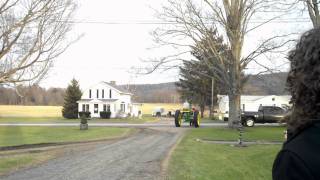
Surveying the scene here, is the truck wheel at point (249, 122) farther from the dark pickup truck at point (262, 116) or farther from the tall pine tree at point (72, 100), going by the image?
the tall pine tree at point (72, 100)

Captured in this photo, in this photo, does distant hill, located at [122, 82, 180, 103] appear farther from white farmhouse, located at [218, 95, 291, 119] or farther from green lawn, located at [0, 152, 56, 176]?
green lawn, located at [0, 152, 56, 176]

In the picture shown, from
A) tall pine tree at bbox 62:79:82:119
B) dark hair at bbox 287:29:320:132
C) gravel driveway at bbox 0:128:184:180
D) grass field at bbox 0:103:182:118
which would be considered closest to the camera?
dark hair at bbox 287:29:320:132

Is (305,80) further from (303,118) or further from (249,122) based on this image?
(249,122)

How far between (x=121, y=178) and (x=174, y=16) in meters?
28.4

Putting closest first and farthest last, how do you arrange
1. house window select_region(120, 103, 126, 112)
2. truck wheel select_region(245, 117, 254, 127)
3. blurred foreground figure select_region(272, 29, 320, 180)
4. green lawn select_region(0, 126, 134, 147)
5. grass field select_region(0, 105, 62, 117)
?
blurred foreground figure select_region(272, 29, 320, 180), green lawn select_region(0, 126, 134, 147), truck wheel select_region(245, 117, 254, 127), house window select_region(120, 103, 126, 112), grass field select_region(0, 105, 62, 117)

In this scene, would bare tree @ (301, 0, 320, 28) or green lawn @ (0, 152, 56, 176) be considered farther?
bare tree @ (301, 0, 320, 28)

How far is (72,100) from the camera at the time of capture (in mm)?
85312

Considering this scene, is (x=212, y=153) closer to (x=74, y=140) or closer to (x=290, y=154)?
(x=74, y=140)

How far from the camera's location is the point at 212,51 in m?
42.7

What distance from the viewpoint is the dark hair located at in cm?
228

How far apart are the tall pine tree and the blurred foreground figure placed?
81929 mm

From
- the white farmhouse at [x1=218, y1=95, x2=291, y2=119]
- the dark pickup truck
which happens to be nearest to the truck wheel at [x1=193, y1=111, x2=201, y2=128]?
the dark pickup truck

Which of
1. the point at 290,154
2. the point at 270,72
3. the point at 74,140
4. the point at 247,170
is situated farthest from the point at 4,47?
the point at 290,154

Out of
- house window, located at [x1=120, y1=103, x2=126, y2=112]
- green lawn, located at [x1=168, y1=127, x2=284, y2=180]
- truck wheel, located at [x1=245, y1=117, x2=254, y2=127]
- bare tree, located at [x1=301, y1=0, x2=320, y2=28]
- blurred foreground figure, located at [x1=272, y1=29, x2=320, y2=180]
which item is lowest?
green lawn, located at [x1=168, y1=127, x2=284, y2=180]
